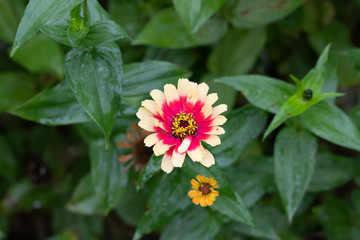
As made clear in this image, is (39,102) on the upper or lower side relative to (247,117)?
upper

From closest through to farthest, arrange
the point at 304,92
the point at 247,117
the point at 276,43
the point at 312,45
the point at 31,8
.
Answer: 1. the point at 31,8
2. the point at 304,92
3. the point at 247,117
4. the point at 312,45
5. the point at 276,43

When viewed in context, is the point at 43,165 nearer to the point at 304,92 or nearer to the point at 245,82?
the point at 245,82

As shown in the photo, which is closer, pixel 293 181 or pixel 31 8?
pixel 31 8

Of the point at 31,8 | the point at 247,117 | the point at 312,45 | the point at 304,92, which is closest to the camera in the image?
the point at 31,8

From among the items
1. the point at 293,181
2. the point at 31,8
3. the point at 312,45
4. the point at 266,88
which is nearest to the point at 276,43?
the point at 312,45

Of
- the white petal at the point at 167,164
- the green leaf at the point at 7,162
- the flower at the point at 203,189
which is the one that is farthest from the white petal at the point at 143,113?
the green leaf at the point at 7,162

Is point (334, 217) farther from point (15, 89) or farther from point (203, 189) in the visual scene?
point (15, 89)

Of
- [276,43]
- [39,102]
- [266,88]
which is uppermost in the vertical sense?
[39,102]

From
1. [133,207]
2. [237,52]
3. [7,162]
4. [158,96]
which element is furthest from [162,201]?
[7,162]

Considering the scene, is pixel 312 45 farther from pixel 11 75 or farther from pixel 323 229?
pixel 11 75
